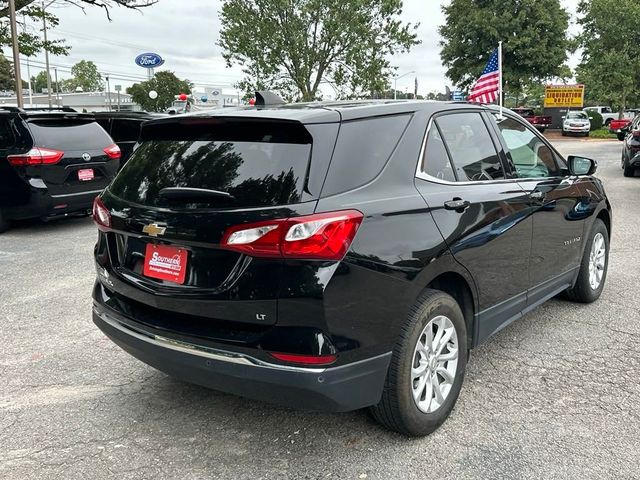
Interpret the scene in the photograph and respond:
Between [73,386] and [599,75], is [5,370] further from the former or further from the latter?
[599,75]

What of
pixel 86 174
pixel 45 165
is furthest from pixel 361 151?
pixel 86 174

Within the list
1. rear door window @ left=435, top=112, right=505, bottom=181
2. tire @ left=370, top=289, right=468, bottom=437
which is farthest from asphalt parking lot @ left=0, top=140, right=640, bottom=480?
rear door window @ left=435, top=112, right=505, bottom=181

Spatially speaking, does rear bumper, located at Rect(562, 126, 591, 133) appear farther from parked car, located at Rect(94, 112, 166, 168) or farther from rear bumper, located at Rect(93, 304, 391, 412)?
rear bumper, located at Rect(93, 304, 391, 412)

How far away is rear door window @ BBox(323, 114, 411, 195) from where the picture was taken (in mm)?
2605

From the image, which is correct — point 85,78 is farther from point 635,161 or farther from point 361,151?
point 361,151

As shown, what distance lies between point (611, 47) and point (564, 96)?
571cm

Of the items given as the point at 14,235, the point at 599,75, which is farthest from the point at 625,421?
the point at 599,75

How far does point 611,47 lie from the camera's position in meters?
36.5

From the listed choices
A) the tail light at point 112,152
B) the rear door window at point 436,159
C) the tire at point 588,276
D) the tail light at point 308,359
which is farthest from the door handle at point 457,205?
the tail light at point 112,152

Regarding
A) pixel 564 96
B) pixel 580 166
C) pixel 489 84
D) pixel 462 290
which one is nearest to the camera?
pixel 462 290

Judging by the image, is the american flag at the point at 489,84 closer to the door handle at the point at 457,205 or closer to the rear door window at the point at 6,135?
the rear door window at the point at 6,135

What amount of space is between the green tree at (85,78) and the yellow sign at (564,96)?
104 m

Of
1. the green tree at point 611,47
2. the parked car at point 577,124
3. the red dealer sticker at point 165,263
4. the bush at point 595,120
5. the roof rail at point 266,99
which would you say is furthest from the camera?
the bush at point 595,120

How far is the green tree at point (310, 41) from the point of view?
90.6 ft
